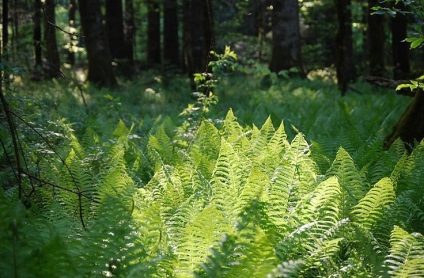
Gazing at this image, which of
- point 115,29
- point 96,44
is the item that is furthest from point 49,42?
point 115,29

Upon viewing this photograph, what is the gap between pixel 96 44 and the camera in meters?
14.1

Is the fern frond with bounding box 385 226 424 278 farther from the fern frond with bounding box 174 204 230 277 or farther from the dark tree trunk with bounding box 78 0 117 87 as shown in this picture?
the dark tree trunk with bounding box 78 0 117 87

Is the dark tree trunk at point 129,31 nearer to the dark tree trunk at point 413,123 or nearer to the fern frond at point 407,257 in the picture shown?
the dark tree trunk at point 413,123

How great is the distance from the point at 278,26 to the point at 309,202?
1127 centimetres

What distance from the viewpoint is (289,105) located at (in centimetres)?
956

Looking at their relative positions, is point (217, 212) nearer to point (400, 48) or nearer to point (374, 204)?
point (374, 204)

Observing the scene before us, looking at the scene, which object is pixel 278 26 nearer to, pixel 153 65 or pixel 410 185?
pixel 153 65

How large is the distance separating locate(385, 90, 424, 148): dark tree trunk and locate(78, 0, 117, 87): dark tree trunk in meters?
9.98

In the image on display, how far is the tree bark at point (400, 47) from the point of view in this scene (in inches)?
559

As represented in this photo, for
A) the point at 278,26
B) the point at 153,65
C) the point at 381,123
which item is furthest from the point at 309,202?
the point at 153,65

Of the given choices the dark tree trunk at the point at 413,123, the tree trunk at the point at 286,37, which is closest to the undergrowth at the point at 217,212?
the dark tree trunk at the point at 413,123

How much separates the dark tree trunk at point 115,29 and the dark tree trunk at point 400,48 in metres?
10.7

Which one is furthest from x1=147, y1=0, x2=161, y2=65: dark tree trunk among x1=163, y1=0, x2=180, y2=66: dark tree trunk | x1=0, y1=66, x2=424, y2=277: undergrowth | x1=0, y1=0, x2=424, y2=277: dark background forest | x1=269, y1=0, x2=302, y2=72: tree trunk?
A: x1=0, y1=66, x2=424, y2=277: undergrowth

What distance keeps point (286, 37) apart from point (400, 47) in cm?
342
